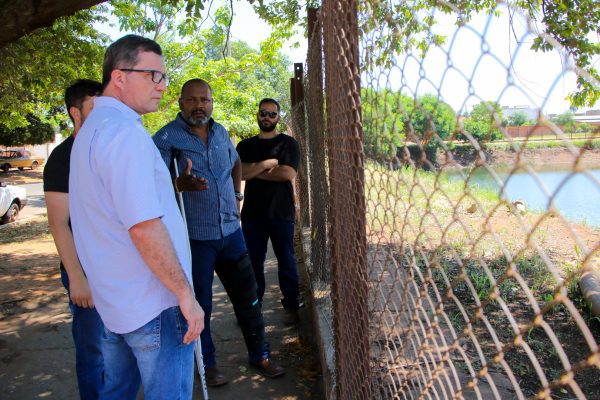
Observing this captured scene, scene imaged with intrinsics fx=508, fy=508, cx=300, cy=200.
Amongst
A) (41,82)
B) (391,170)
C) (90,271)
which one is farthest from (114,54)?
(41,82)

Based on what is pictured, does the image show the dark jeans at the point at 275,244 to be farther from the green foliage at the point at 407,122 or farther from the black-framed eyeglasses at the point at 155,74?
the green foliage at the point at 407,122


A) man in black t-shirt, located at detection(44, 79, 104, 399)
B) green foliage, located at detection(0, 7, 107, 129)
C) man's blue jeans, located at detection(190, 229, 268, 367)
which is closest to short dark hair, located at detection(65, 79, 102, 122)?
man in black t-shirt, located at detection(44, 79, 104, 399)

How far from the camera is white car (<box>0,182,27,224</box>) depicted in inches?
532

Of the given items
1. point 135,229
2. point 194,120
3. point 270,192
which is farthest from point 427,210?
point 270,192

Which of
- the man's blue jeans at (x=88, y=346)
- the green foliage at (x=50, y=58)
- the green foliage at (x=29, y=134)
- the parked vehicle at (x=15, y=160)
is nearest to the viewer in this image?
the man's blue jeans at (x=88, y=346)

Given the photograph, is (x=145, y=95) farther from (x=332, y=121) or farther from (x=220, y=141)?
(x=220, y=141)

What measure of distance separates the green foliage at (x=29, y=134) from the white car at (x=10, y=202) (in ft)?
58.2

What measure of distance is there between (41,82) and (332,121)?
7046 millimetres

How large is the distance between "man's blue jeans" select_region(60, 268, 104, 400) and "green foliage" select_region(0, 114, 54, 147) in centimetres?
3143

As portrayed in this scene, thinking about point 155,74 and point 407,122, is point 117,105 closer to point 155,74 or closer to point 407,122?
point 155,74

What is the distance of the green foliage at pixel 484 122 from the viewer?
31.6 inches

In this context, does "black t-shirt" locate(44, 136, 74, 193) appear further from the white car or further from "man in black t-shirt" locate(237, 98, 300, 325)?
the white car

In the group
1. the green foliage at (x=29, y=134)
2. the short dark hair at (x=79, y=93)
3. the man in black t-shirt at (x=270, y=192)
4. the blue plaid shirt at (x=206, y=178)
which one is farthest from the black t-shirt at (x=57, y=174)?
the green foliage at (x=29, y=134)

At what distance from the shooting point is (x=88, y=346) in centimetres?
290
